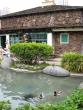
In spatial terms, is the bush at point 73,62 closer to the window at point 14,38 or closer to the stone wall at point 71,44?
the stone wall at point 71,44

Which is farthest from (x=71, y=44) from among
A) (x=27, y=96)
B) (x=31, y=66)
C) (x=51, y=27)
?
(x=27, y=96)

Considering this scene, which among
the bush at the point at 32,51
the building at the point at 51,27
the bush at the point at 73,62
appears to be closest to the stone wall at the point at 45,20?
the building at the point at 51,27

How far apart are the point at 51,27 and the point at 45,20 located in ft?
5.32

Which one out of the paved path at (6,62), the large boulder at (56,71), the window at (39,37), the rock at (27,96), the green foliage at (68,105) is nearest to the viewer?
the green foliage at (68,105)

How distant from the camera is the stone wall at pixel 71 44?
29.8 metres

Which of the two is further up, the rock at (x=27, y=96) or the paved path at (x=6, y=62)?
the paved path at (x=6, y=62)

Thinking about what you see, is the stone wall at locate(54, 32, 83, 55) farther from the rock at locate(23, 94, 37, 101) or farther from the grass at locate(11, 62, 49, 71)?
the rock at locate(23, 94, 37, 101)

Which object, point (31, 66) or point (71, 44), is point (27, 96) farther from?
point (71, 44)

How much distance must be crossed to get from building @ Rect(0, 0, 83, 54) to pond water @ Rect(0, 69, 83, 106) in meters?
7.95

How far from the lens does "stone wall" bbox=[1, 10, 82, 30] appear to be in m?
29.6

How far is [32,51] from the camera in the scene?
2536 cm

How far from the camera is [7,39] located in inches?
1400

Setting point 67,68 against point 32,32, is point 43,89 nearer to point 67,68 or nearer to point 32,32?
point 67,68

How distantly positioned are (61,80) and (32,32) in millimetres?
12453
